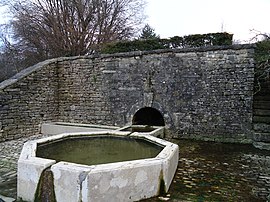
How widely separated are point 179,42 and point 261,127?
341 centimetres

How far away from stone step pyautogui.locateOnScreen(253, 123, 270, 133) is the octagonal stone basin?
12.8 ft

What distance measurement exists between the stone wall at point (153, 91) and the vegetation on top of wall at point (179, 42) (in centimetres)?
51

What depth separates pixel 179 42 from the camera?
25.1 feet

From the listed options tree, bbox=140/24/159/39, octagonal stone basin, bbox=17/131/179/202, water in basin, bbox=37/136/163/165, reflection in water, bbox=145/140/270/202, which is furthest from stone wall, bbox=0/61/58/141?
tree, bbox=140/24/159/39

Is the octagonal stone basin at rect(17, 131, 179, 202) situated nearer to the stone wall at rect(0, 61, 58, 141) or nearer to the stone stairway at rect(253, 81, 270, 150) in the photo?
the stone stairway at rect(253, 81, 270, 150)

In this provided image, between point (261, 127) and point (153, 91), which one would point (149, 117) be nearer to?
point (153, 91)

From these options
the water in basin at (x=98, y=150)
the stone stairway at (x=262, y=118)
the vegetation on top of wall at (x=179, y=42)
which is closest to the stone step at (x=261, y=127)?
the stone stairway at (x=262, y=118)

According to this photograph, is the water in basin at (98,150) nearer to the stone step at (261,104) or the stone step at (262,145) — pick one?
the stone step at (262,145)

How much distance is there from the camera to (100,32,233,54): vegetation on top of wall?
282 inches

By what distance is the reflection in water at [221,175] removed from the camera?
328 centimetres

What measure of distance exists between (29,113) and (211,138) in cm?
570

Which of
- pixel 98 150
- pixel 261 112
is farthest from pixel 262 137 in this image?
pixel 98 150

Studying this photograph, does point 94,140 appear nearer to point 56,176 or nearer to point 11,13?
point 56,176

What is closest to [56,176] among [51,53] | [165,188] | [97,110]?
[165,188]
